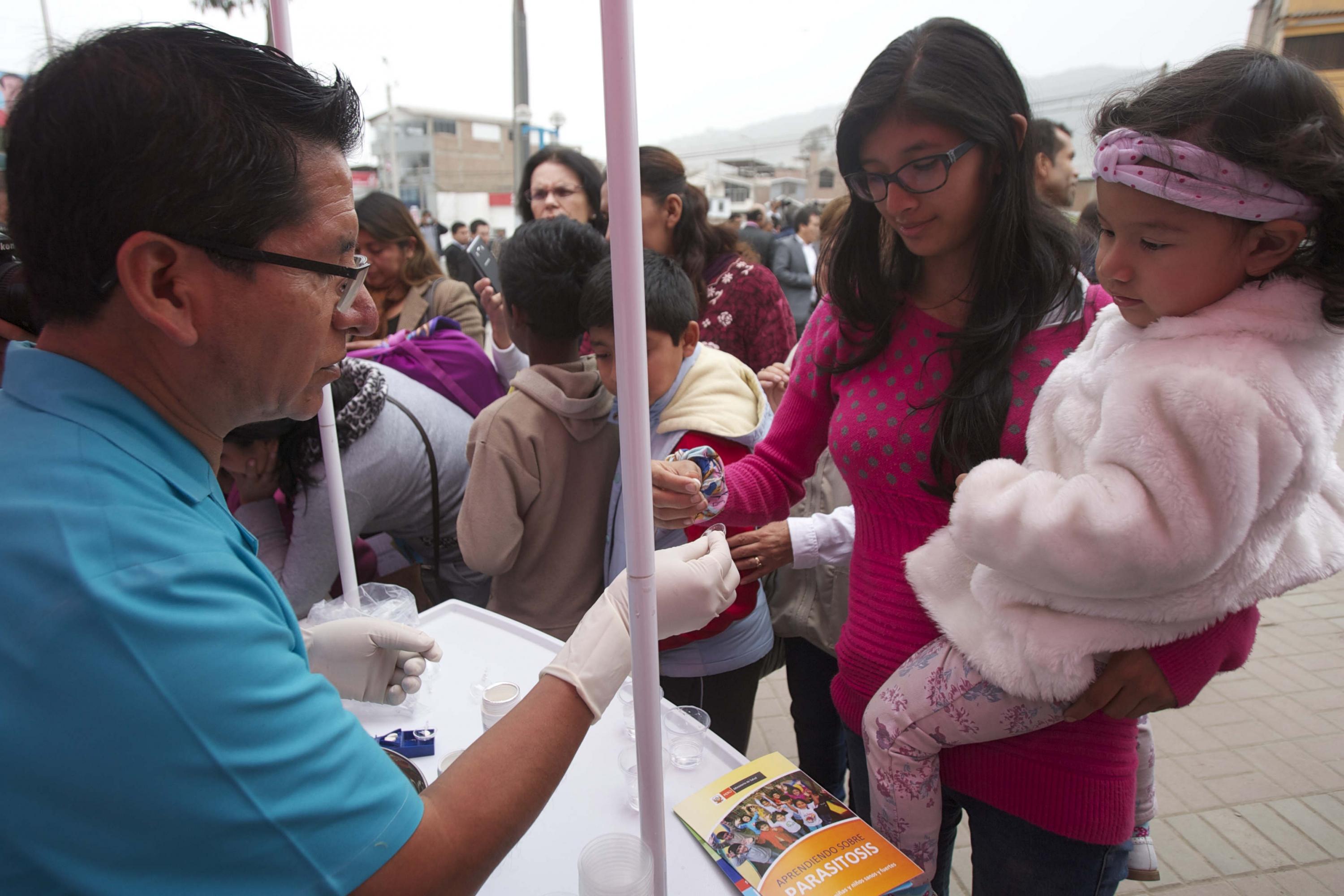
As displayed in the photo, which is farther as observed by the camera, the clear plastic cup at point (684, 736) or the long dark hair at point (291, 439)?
the long dark hair at point (291, 439)

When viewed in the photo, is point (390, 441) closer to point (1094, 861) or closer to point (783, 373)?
point (783, 373)

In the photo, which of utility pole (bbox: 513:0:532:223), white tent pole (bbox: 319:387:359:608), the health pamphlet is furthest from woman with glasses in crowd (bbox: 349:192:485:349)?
utility pole (bbox: 513:0:532:223)

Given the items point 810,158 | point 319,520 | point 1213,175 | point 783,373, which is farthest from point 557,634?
point 810,158

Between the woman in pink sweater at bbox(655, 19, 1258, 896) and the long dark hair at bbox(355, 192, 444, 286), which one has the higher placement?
the long dark hair at bbox(355, 192, 444, 286)

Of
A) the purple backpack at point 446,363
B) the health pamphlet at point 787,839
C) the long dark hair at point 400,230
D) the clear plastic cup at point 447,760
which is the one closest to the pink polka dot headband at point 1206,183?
the health pamphlet at point 787,839

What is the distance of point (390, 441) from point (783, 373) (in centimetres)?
127

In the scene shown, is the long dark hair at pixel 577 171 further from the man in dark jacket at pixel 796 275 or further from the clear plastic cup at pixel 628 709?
the man in dark jacket at pixel 796 275

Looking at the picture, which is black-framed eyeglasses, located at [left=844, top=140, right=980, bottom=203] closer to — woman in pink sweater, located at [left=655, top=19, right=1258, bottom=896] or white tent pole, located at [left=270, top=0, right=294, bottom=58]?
woman in pink sweater, located at [left=655, top=19, right=1258, bottom=896]

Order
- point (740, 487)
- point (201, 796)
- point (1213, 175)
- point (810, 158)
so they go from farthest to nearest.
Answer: point (810, 158) < point (740, 487) < point (1213, 175) < point (201, 796)

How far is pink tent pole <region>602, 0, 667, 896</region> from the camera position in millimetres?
739

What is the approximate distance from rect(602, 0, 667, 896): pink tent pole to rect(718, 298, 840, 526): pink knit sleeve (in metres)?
0.70

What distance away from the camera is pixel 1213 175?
3.15 ft

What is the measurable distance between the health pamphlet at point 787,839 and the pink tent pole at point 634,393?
159 mm

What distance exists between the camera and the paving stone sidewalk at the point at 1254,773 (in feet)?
7.79
